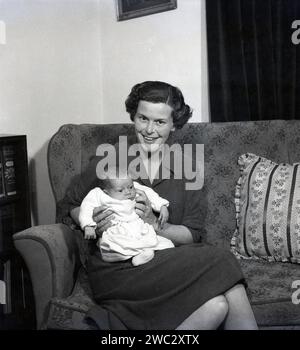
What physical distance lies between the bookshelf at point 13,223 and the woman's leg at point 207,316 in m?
0.99

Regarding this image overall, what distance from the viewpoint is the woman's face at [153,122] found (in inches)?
68.6

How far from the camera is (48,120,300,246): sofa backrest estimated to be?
6.60 ft

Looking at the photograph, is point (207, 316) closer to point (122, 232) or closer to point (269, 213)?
point (122, 232)

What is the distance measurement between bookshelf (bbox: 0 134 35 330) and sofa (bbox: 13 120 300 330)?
19cm

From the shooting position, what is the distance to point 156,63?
8.70 ft

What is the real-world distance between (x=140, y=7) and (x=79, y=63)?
47 centimetres

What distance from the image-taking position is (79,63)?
2717mm

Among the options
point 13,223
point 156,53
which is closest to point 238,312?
point 13,223

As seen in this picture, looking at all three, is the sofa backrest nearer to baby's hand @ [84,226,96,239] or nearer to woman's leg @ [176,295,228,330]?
baby's hand @ [84,226,96,239]

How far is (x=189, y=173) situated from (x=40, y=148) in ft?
3.38

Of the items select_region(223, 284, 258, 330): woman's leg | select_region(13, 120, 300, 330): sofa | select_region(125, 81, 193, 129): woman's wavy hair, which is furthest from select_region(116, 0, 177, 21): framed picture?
select_region(223, 284, 258, 330): woman's leg

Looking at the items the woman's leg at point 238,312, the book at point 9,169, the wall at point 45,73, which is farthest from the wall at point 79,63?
the woman's leg at point 238,312
